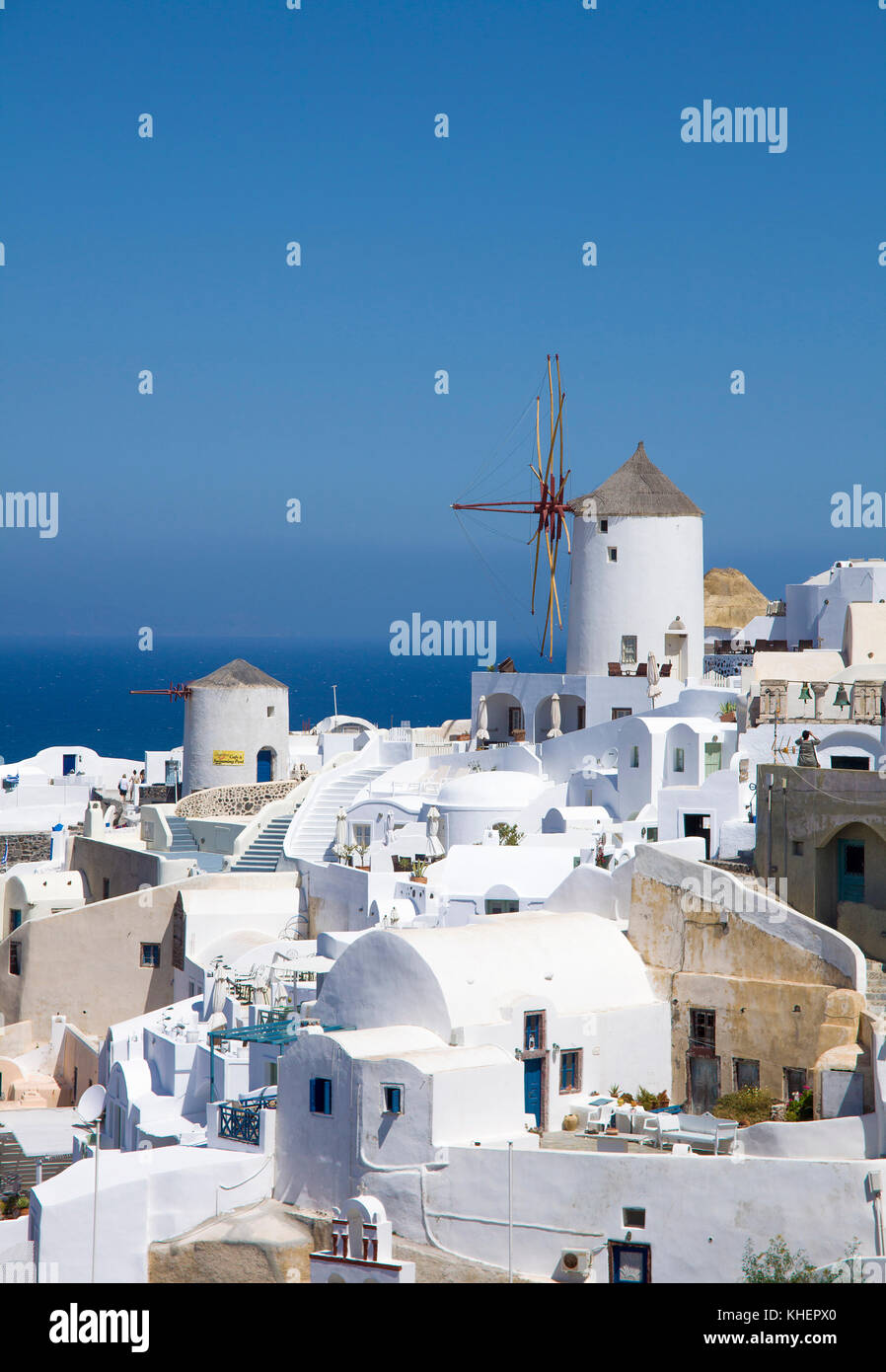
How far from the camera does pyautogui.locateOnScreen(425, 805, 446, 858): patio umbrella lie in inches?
1307

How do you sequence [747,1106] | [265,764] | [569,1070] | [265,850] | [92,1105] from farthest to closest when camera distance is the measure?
[265,764], [265,850], [92,1105], [569,1070], [747,1106]

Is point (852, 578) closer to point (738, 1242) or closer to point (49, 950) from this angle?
point (49, 950)

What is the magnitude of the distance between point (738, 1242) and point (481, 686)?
21.9 meters

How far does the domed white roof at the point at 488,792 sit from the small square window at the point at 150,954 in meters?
5.97

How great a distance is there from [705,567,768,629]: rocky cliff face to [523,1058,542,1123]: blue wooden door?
1046 inches

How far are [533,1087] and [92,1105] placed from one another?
24.3 feet

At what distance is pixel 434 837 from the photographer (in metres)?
33.8

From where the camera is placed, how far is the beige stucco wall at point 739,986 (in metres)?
24.4

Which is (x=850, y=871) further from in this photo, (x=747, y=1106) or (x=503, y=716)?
(x=503, y=716)

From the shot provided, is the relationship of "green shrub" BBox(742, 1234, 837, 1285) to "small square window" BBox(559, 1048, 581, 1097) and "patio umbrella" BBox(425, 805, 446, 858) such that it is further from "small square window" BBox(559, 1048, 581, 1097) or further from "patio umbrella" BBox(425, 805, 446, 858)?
"patio umbrella" BBox(425, 805, 446, 858)

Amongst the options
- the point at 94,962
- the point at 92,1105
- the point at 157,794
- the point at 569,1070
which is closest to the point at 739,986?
the point at 569,1070

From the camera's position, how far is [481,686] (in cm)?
4097

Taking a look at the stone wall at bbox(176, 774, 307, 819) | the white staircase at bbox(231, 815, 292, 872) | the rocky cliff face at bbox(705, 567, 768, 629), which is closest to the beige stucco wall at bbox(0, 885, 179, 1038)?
the white staircase at bbox(231, 815, 292, 872)
